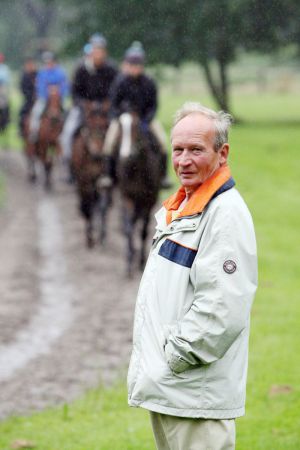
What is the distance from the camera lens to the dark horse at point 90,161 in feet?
48.6

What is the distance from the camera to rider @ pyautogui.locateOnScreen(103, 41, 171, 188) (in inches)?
519

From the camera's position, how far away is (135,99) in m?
13.3

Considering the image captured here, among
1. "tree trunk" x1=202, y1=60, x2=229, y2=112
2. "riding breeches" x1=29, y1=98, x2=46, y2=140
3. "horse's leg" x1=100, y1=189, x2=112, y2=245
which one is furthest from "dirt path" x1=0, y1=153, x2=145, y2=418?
"tree trunk" x1=202, y1=60, x2=229, y2=112

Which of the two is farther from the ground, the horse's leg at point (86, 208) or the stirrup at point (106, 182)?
the stirrup at point (106, 182)

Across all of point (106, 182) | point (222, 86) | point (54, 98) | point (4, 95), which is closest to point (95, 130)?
point (106, 182)

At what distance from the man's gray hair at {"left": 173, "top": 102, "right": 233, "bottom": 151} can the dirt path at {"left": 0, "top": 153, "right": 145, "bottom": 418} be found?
145 inches

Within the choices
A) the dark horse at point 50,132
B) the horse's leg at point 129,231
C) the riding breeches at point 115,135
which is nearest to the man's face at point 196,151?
the horse's leg at point 129,231

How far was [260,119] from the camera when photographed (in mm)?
40156

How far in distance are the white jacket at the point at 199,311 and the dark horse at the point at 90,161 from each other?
34.9ft

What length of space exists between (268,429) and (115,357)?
240 cm

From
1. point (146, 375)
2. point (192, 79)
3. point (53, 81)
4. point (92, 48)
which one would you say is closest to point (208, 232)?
point (146, 375)

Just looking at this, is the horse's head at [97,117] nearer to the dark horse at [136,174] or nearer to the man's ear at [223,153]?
the dark horse at [136,174]

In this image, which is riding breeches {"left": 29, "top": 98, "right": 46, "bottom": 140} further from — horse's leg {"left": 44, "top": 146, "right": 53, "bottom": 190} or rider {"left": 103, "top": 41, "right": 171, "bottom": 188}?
rider {"left": 103, "top": 41, "right": 171, "bottom": 188}

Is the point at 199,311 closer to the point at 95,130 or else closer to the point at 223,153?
the point at 223,153
